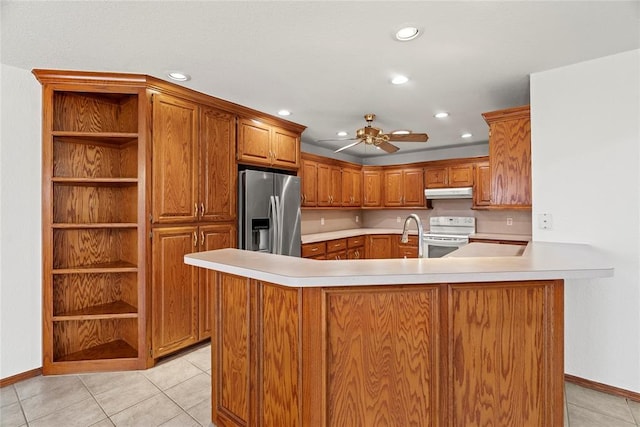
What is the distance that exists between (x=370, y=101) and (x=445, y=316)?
2323mm

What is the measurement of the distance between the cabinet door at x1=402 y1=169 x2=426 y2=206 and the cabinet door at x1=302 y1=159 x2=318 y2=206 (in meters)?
1.75

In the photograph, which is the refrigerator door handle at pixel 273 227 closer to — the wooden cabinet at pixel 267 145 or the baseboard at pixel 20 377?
the wooden cabinet at pixel 267 145

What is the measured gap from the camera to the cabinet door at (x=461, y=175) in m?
4.91

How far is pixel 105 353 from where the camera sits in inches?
102

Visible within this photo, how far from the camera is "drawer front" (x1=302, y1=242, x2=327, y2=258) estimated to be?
409cm

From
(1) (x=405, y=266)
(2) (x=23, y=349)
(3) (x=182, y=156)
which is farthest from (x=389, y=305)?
(2) (x=23, y=349)

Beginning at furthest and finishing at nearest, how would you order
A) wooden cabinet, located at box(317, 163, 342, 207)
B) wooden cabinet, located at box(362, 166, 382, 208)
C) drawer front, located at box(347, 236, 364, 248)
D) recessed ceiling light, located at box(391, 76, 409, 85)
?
wooden cabinet, located at box(362, 166, 382, 208)
drawer front, located at box(347, 236, 364, 248)
wooden cabinet, located at box(317, 163, 342, 207)
recessed ceiling light, located at box(391, 76, 409, 85)

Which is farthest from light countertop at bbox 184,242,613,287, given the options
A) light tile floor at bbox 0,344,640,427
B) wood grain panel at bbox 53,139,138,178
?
wood grain panel at bbox 53,139,138,178

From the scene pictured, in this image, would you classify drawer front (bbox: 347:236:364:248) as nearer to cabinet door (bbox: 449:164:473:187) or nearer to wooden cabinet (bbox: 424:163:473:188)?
wooden cabinet (bbox: 424:163:473:188)

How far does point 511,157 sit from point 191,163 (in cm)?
287

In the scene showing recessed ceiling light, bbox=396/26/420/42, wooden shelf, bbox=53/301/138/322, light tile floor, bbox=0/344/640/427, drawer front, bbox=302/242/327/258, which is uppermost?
recessed ceiling light, bbox=396/26/420/42

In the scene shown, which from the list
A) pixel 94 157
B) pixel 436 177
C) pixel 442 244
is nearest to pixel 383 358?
pixel 94 157

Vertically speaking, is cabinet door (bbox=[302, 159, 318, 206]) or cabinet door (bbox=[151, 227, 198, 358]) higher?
cabinet door (bbox=[302, 159, 318, 206])

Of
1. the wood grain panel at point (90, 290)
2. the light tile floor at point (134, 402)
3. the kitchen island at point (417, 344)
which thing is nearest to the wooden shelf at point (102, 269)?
the wood grain panel at point (90, 290)
